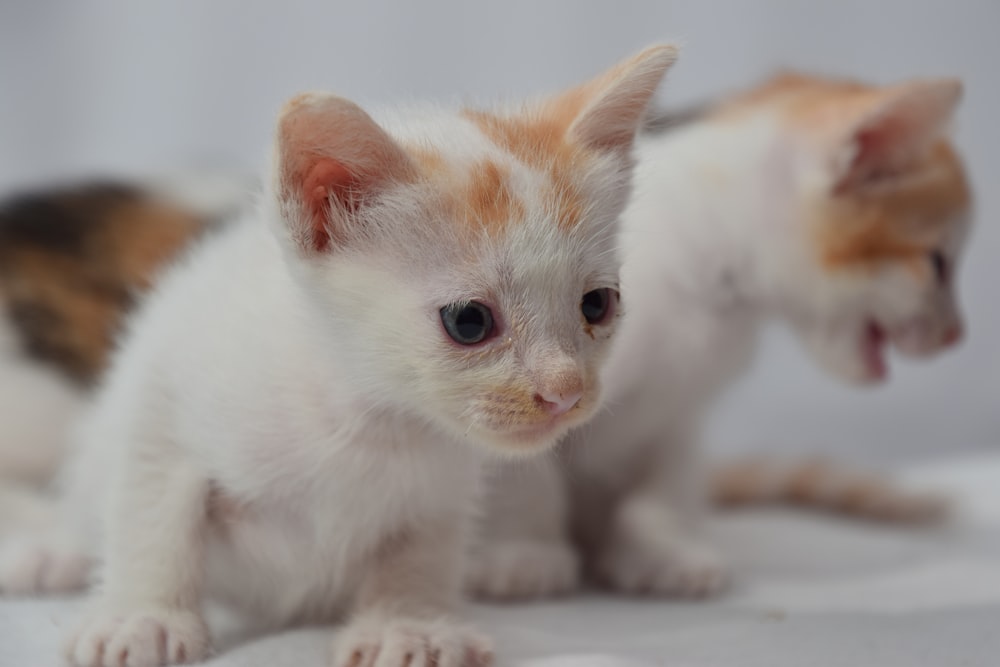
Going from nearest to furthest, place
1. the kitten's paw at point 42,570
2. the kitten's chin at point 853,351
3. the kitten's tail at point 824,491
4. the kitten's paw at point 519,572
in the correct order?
1. the kitten's paw at point 42,570
2. the kitten's paw at point 519,572
3. the kitten's chin at point 853,351
4. the kitten's tail at point 824,491

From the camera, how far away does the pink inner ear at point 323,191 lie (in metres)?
1.07

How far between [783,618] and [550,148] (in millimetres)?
681

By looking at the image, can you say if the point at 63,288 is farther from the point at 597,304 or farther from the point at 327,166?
the point at 597,304

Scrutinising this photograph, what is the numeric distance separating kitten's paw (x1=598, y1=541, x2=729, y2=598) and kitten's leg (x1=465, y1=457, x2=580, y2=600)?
63mm

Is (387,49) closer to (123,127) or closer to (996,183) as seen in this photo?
(123,127)

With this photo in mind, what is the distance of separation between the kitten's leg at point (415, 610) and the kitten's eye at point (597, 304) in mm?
300

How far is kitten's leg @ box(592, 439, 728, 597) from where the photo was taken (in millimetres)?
1622

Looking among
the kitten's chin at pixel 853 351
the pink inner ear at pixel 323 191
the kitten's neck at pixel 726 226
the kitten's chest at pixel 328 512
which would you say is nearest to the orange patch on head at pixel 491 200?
the pink inner ear at pixel 323 191

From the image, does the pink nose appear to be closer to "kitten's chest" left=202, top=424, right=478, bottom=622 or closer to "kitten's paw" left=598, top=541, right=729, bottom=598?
"kitten's chest" left=202, top=424, right=478, bottom=622

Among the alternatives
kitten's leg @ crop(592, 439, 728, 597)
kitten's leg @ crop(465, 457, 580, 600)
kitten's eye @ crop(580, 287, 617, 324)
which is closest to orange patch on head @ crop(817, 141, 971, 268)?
kitten's leg @ crop(592, 439, 728, 597)

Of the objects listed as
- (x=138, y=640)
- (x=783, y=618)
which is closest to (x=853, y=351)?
(x=783, y=618)

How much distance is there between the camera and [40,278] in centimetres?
186

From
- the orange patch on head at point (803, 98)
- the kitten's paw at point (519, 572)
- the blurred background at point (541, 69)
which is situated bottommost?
the kitten's paw at point (519, 572)

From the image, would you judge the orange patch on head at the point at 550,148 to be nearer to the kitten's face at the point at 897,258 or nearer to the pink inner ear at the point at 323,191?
the pink inner ear at the point at 323,191
